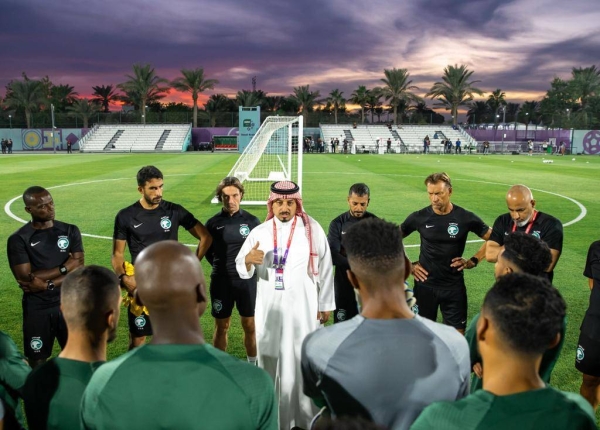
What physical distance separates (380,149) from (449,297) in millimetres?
→ 55390

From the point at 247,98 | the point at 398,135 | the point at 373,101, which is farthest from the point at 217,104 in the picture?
the point at 398,135

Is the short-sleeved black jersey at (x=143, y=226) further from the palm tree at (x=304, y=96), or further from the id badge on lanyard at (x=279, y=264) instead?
the palm tree at (x=304, y=96)

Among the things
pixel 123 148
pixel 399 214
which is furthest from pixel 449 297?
pixel 123 148

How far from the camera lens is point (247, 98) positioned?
8088cm

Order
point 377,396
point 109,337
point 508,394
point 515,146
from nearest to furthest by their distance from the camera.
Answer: point 508,394, point 377,396, point 109,337, point 515,146

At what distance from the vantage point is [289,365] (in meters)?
4.77

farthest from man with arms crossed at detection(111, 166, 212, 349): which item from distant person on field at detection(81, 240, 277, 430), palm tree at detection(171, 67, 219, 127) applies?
palm tree at detection(171, 67, 219, 127)

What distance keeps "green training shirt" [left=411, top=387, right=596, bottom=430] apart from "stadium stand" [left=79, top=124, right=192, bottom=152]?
6266cm

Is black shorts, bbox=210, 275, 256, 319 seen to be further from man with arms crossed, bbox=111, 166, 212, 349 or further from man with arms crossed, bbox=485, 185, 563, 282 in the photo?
man with arms crossed, bbox=485, 185, 563, 282

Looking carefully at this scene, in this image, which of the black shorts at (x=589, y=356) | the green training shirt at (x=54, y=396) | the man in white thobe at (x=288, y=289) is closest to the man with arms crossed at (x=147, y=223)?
the man in white thobe at (x=288, y=289)

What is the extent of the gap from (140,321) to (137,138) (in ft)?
213

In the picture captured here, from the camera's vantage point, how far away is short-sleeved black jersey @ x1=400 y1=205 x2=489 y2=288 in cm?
621

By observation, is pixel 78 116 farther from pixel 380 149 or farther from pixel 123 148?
pixel 380 149

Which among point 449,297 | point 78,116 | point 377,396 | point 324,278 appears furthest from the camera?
point 78,116
